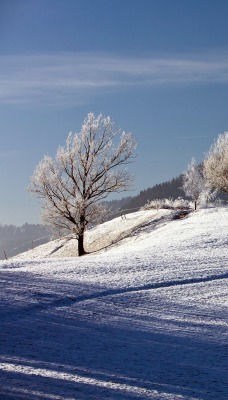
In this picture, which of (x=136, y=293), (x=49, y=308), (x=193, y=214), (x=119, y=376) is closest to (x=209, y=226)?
(x=193, y=214)

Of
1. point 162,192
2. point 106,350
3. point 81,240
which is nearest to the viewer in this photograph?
point 106,350

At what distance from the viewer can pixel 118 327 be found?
1187 centimetres

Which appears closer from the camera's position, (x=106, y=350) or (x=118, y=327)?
(x=106, y=350)

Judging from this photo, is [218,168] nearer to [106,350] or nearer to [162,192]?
[106,350]

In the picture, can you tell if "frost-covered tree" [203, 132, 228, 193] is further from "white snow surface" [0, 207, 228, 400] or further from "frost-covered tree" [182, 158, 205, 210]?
"white snow surface" [0, 207, 228, 400]

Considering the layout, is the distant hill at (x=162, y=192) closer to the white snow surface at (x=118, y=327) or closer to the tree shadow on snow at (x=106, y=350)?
the white snow surface at (x=118, y=327)

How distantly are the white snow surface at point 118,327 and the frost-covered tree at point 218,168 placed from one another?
25.1m

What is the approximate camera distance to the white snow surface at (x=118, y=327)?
8203 millimetres

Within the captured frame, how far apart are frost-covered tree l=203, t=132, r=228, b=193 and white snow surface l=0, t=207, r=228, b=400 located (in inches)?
987

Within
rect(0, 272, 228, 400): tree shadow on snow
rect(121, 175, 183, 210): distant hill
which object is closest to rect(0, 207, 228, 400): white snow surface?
rect(0, 272, 228, 400): tree shadow on snow

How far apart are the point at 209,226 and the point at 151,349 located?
62.2 ft

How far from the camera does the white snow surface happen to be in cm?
820

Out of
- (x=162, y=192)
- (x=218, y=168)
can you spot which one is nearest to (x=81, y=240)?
(x=218, y=168)

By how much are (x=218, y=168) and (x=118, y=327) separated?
120 feet
